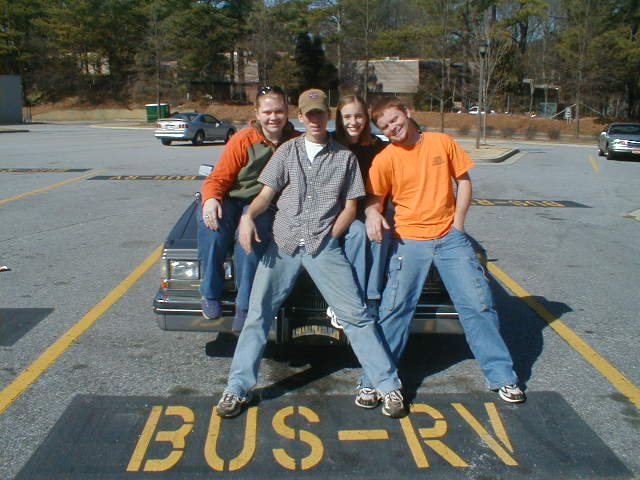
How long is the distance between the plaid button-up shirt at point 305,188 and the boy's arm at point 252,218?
0.17 feet

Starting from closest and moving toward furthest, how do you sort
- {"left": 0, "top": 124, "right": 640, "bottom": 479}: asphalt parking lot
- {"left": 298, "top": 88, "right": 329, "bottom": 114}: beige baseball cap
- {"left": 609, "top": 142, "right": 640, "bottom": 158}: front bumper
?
1. {"left": 0, "top": 124, "right": 640, "bottom": 479}: asphalt parking lot
2. {"left": 298, "top": 88, "right": 329, "bottom": 114}: beige baseball cap
3. {"left": 609, "top": 142, "right": 640, "bottom": 158}: front bumper

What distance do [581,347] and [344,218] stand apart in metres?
2.16

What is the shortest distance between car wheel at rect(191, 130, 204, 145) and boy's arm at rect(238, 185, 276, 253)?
77.4ft

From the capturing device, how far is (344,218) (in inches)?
138

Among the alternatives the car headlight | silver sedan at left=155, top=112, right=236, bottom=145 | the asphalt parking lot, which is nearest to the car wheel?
silver sedan at left=155, top=112, right=236, bottom=145

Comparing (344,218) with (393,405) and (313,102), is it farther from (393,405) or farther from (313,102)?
(393,405)

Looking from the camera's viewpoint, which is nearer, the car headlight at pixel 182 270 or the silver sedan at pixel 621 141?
the car headlight at pixel 182 270

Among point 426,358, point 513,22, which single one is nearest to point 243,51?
point 513,22

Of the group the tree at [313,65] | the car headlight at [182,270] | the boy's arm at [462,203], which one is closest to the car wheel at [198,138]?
the car headlight at [182,270]

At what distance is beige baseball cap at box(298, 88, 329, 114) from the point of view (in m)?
3.36

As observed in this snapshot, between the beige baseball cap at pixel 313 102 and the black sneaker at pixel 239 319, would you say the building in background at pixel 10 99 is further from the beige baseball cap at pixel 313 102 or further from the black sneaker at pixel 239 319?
the beige baseball cap at pixel 313 102

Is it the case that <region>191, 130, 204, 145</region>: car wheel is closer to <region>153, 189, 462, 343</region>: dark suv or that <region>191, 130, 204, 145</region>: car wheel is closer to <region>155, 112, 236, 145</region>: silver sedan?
<region>155, 112, 236, 145</region>: silver sedan

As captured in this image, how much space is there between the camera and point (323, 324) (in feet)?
12.3

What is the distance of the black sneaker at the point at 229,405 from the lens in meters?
3.39
